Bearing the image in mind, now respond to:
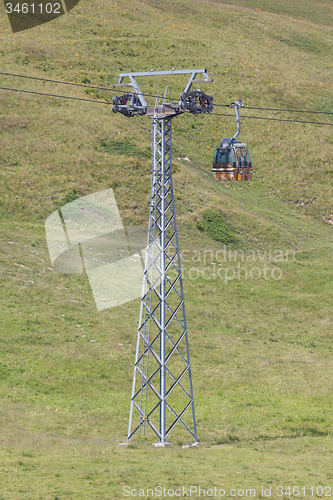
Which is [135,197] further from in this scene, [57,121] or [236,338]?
[236,338]

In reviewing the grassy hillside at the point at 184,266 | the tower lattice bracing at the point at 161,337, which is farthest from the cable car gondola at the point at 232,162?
the grassy hillside at the point at 184,266

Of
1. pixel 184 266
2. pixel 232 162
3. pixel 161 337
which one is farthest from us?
pixel 184 266

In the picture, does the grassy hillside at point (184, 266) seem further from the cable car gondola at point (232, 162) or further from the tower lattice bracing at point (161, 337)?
the cable car gondola at point (232, 162)

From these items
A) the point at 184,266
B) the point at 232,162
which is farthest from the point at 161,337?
the point at 184,266

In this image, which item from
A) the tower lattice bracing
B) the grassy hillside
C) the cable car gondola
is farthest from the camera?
the cable car gondola

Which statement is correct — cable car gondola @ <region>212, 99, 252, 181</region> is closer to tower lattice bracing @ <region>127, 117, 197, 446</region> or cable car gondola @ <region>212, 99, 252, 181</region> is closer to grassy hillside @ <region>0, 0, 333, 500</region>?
tower lattice bracing @ <region>127, 117, 197, 446</region>

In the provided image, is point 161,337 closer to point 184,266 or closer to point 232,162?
point 232,162

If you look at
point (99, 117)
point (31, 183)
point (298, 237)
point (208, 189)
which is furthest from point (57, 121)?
point (298, 237)

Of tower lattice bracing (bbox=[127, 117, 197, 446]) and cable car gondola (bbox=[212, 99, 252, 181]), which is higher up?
cable car gondola (bbox=[212, 99, 252, 181])

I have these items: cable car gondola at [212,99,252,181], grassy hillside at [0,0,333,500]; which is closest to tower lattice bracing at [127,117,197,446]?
grassy hillside at [0,0,333,500]
